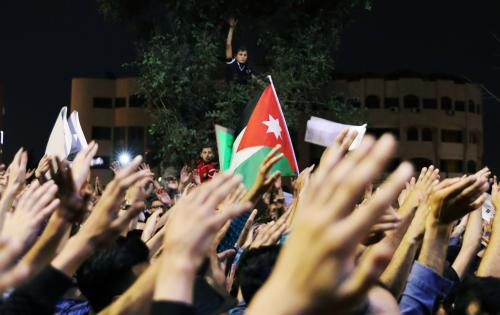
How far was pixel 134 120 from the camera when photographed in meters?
65.4

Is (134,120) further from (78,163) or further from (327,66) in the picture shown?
(78,163)

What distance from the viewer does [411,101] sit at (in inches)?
2527

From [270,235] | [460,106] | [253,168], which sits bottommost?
[460,106]

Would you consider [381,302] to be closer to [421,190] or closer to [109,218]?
[109,218]

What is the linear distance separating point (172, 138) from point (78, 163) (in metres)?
12.4

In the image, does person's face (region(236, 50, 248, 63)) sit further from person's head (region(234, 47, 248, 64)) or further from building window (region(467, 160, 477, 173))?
building window (region(467, 160, 477, 173))

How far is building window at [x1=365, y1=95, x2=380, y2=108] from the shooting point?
63.9m

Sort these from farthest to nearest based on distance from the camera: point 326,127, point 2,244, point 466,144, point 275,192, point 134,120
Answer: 1. point 466,144
2. point 134,120
3. point 326,127
4. point 275,192
5. point 2,244

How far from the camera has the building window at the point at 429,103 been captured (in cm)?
6588

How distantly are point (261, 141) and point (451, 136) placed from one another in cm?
6502

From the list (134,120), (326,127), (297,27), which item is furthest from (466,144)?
(326,127)

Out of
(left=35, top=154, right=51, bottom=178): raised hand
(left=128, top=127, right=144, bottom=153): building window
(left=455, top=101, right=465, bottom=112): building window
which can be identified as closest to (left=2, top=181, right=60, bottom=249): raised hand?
(left=35, top=154, right=51, bottom=178): raised hand

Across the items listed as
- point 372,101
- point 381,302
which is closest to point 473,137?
point 372,101

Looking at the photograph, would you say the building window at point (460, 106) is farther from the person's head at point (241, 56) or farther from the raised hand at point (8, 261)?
the raised hand at point (8, 261)
